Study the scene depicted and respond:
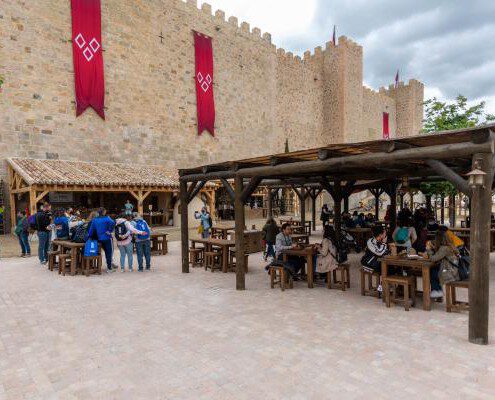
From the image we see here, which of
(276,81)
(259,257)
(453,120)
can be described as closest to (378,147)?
(259,257)

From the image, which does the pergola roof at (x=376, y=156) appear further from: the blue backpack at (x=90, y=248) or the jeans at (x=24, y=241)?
the jeans at (x=24, y=241)

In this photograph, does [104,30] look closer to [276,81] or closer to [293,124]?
[276,81]

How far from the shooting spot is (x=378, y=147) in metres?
4.82

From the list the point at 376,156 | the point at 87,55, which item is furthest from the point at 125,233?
the point at 87,55

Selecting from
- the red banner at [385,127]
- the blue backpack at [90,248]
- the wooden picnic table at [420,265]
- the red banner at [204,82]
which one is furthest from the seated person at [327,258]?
the red banner at [385,127]

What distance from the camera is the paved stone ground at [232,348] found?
3057 mm

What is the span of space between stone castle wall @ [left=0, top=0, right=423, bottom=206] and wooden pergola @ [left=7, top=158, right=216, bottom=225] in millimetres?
980

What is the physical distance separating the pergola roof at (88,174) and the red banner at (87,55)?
276cm

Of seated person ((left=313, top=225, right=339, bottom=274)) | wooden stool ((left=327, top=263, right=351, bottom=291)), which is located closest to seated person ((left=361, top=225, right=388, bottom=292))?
wooden stool ((left=327, top=263, right=351, bottom=291))

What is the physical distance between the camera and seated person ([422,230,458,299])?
5102 mm

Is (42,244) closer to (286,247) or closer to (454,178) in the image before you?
(286,247)

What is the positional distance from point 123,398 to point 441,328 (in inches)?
144

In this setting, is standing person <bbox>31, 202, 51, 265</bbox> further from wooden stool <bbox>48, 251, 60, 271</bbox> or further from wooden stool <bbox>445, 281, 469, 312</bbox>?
wooden stool <bbox>445, 281, 469, 312</bbox>

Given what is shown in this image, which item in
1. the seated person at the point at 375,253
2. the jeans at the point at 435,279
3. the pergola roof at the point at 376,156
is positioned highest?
the pergola roof at the point at 376,156
